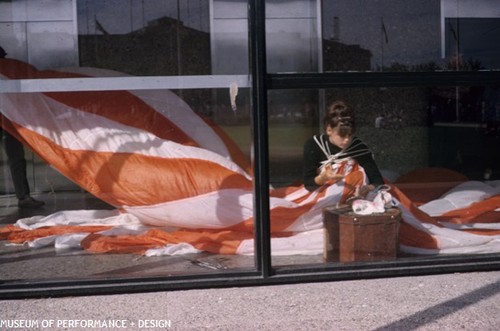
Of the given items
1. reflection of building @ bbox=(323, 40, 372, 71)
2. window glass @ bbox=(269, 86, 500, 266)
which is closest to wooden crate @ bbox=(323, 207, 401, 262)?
window glass @ bbox=(269, 86, 500, 266)

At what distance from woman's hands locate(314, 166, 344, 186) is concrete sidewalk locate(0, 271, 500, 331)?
1.14 meters

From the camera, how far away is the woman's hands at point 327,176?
6535 mm

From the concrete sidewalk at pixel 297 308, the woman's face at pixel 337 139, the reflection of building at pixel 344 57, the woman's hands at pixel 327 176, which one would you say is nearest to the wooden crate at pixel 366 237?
the concrete sidewalk at pixel 297 308

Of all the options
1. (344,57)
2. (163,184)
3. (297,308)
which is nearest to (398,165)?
(344,57)

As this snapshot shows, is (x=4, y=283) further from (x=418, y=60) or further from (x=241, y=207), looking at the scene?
(x=418, y=60)

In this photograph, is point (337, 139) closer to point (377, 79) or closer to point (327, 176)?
point (327, 176)

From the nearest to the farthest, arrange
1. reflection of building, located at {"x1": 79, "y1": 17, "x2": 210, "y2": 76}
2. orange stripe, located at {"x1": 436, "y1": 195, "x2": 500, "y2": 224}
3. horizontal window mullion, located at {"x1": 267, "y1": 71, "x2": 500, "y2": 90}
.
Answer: horizontal window mullion, located at {"x1": 267, "y1": 71, "x2": 500, "y2": 90} < reflection of building, located at {"x1": 79, "y1": 17, "x2": 210, "y2": 76} < orange stripe, located at {"x1": 436, "y1": 195, "x2": 500, "y2": 224}

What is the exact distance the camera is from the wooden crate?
5.93 metres

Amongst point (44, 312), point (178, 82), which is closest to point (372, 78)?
point (178, 82)

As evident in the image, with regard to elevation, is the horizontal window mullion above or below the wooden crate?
above

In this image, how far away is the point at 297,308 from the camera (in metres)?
5.12

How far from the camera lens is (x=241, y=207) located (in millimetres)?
6418

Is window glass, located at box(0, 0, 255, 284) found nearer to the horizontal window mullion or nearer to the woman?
the horizontal window mullion

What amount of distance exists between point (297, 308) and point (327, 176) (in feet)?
5.66
